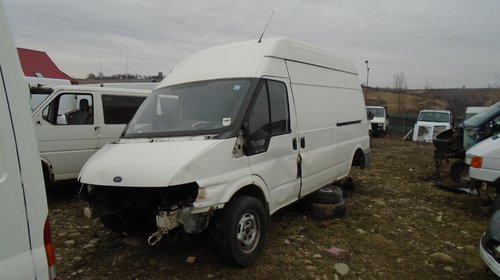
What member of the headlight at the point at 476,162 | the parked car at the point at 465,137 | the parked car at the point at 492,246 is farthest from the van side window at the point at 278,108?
the parked car at the point at 465,137

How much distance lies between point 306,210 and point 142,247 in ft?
8.18

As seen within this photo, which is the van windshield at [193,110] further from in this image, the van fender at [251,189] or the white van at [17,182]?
the white van at [17,182]

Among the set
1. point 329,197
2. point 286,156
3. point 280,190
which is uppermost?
point 286,156

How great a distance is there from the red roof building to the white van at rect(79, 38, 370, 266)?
659 inches

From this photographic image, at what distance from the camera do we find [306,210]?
559cm

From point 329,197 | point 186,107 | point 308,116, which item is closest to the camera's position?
point 186,107

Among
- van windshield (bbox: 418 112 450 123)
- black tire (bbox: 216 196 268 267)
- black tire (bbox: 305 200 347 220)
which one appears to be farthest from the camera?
van windshield (bbox: 418 112 450 123)

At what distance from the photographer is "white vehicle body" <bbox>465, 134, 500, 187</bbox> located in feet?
18.5

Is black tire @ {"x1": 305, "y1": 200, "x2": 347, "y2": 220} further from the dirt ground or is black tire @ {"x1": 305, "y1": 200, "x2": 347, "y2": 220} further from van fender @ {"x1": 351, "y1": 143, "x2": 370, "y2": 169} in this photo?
van fender @ {"x1": 351, "y1": 143, "x2": 370, "y2": 169}

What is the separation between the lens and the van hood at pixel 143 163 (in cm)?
323

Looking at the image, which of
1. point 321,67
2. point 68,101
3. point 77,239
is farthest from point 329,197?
point 68,101

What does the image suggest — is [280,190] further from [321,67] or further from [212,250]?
[321,67]

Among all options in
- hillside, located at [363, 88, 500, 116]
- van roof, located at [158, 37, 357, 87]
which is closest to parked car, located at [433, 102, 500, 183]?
van roof, located at [158, 37, 357, 87]

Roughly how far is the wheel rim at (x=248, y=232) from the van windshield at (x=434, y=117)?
17618mm
